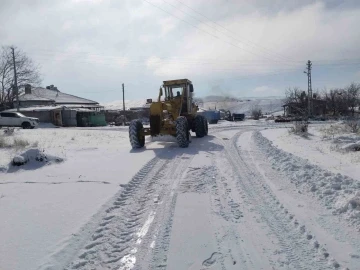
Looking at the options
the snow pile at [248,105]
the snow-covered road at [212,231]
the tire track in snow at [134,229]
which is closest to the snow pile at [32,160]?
the tire track in snow at [134,229]

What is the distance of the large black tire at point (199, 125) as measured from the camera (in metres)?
16.5

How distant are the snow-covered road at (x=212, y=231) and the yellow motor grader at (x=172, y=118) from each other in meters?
5.81

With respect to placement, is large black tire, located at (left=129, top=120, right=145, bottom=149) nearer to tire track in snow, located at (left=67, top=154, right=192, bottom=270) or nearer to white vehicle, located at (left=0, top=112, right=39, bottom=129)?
tire track in snow, located at (left=67, top=154, right=192, bottom=270)

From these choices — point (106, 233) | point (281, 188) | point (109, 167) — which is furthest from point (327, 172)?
point (109, 167)

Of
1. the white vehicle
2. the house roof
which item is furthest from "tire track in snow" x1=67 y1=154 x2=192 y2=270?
the house roof

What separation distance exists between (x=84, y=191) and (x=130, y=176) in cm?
147

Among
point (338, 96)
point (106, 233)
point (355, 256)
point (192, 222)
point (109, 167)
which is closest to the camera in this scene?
point (355, 256)

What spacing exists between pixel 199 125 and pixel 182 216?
38.8ft

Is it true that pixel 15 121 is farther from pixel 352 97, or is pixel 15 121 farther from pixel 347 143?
pixel 352 97

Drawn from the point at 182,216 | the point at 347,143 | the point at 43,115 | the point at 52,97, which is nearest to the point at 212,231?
the point at 182,216

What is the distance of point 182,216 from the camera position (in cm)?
495

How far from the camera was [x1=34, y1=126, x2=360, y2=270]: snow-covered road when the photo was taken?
11.6 feet

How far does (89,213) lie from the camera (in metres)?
5.02

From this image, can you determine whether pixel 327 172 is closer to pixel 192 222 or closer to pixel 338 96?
pixel 192 222
